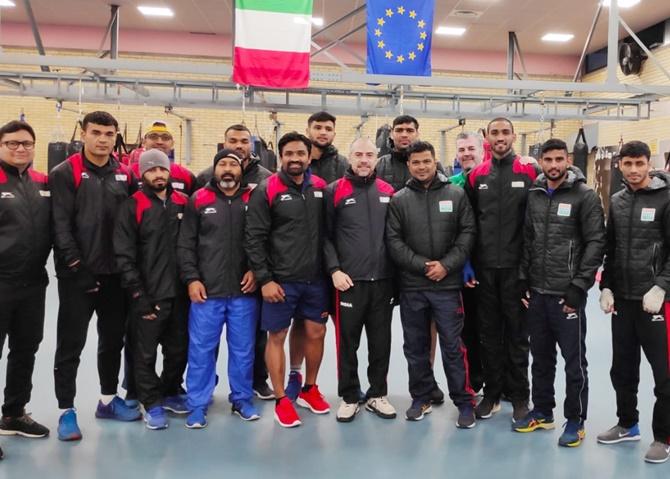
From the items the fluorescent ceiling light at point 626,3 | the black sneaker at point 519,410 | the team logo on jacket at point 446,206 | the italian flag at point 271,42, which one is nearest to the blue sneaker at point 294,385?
the black sneaker at point 519,410

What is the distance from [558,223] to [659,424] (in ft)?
3.92

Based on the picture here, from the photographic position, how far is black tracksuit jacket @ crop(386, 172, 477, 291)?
331cm

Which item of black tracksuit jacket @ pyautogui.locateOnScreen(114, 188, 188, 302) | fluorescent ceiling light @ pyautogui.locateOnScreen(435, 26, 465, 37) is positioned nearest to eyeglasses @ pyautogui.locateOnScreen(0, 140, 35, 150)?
black tracksuit jacket @ pyautogui.locateOnScreen(114, 188, 188, 302)

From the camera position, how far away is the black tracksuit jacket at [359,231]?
3.38 metres

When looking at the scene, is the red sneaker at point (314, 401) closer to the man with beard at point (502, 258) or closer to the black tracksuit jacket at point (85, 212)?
the man with beard at point (502, 258)

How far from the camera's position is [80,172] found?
3109mm

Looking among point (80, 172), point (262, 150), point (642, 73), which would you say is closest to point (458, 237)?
point (80, 172)

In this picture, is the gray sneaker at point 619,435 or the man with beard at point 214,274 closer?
the gray sneaker at point 619,435

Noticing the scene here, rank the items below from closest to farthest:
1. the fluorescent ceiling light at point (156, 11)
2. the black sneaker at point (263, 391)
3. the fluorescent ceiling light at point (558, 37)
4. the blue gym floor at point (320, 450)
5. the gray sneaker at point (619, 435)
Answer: the blue gym floor at point (320, 450) → the gray sneaker at point (619, 435) → the black sneaker at point (263, 391) → the fluorescent ceiling light at point (156, 11) → the fluorescent ceiling light at point (558, 37)

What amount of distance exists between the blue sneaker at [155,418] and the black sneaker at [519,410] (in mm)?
2076

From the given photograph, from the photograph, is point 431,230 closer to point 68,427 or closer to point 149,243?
point 149,243

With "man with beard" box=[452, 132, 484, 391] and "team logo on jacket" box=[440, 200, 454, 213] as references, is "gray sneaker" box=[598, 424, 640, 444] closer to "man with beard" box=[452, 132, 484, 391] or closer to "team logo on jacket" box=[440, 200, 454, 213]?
"man with beard" box=[452, 132, 484, 391]

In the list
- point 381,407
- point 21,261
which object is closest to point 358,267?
point 381,407

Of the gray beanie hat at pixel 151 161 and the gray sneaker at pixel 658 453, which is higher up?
the gray beanie hat at pixel 151 161
